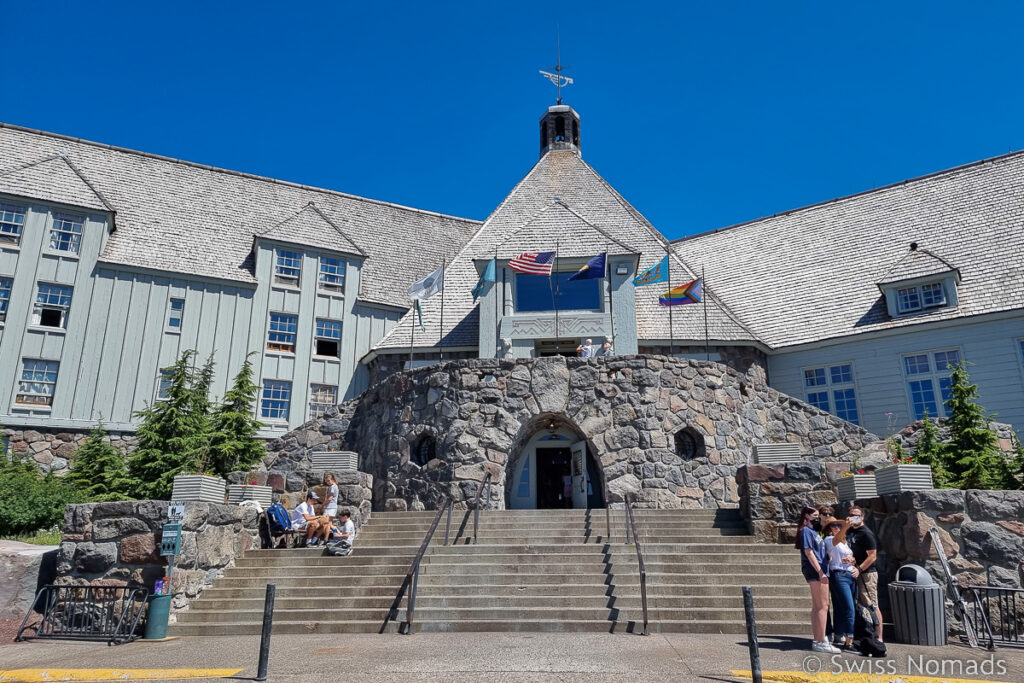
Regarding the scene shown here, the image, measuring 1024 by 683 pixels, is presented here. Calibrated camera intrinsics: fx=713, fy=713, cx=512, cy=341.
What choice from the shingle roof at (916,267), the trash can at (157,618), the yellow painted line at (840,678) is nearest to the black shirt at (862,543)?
the yellow painted line at (840,678)

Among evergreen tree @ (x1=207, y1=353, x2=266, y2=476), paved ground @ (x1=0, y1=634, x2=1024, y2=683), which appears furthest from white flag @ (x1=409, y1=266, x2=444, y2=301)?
paved ground @ (x1=0, y1=634, x2=1024, y2=683)

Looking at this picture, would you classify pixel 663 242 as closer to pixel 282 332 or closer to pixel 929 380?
pixel 929 380

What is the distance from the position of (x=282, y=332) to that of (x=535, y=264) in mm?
11060

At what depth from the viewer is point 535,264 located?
68.9 feet

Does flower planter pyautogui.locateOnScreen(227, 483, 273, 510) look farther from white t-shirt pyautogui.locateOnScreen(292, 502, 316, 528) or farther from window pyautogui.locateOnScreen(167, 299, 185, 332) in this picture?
window pyautogui.locateOnScreen(167, 299, 185, 332)

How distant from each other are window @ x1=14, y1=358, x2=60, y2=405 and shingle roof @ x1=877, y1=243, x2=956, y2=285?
1069 inches

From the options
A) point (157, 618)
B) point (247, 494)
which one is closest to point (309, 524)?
point (247, 494)

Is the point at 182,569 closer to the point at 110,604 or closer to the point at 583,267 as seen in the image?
the point at 110,604

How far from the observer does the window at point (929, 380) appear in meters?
21.3

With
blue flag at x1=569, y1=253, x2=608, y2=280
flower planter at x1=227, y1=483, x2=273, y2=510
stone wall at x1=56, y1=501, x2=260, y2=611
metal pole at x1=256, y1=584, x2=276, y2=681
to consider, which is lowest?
metal pole at x1=256, y1=584, x2=276, y2=681

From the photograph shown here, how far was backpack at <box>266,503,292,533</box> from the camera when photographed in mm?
13195

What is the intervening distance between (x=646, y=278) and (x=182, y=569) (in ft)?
48.7

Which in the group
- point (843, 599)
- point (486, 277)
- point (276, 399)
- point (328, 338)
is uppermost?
point (486, 277)

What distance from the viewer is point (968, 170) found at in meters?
26.7
